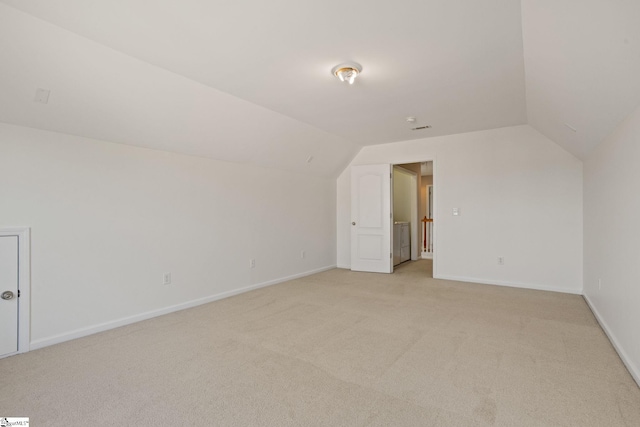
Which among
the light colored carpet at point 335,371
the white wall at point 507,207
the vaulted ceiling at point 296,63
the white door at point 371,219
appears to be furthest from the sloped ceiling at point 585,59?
the white door at point 371,219

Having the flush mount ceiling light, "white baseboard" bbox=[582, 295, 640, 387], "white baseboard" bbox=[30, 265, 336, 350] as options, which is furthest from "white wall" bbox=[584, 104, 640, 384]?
"white baseboard" bbox=[30, 265, 336, 350]

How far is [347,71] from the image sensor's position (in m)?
2.73

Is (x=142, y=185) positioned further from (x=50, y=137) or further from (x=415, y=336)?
(x=415, y=336)

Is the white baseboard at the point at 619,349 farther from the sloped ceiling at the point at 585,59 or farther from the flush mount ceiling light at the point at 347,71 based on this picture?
the flush mount ceiling light at the point at 347,71

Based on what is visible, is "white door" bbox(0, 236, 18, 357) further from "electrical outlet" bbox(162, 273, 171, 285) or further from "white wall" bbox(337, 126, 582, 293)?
"white wall" bbox(337, 126, 582, 293)

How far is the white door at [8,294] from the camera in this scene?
2457mm

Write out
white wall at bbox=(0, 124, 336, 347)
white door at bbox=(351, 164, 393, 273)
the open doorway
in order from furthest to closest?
1. the open doorway
2. white door at bbox=(351, 164, 393, 273)
3. white wall at bbox=(0, 124, 336, 347)

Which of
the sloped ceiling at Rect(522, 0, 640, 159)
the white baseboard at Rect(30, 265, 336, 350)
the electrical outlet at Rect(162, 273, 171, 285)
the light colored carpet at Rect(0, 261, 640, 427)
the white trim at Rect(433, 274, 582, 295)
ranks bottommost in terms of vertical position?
the light colored carpet at Rect(0, 261, 640, 427)

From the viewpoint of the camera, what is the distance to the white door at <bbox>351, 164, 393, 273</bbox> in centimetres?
571

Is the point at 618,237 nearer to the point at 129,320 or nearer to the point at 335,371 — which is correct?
the point at 335,371

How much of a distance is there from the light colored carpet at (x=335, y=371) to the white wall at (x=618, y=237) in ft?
0.63

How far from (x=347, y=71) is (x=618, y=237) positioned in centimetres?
258

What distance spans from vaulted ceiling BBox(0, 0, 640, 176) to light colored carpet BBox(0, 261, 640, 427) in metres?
1.84

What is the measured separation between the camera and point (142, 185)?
10.9ft
